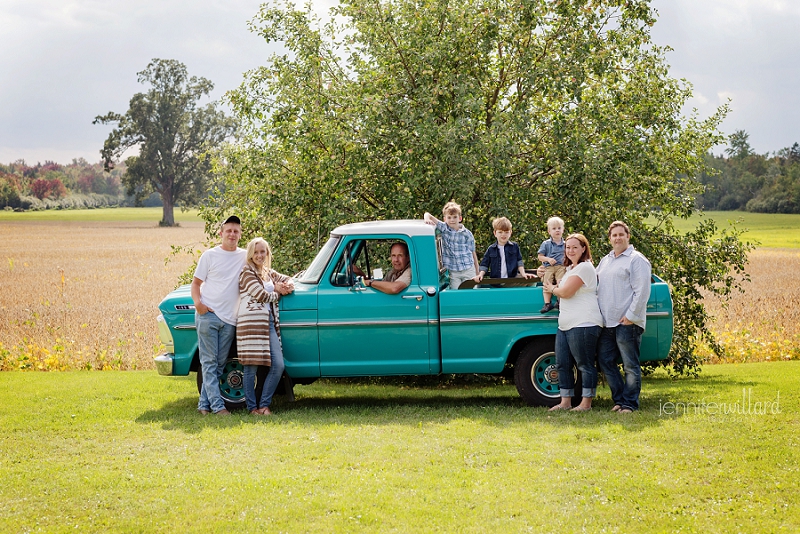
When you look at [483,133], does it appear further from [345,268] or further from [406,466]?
[406,466]

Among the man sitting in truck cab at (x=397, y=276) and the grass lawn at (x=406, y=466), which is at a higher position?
the man sitting in truck cab at (x=397, y=276)

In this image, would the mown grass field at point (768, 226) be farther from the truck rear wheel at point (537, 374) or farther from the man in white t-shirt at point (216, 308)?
the man in white t-shirt at point (216, 308)

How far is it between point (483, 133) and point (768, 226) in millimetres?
58316

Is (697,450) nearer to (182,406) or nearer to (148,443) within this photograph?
(148,443)

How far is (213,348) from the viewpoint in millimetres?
8570

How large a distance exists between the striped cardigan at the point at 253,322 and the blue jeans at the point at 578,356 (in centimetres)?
302

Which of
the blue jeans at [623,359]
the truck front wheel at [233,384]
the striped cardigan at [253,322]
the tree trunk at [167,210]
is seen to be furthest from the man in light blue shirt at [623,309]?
the tree trunk at [167,210]

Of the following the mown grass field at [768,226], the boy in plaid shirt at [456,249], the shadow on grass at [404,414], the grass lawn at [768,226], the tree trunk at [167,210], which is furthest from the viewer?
the tree trunk at [167,210]

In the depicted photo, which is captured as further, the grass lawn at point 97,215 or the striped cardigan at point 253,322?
the grass lawn at point 97,215

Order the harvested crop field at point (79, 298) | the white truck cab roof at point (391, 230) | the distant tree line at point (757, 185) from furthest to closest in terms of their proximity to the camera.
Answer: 1. the distant tree line at point (757, 185)
2. the harvested crop field at point (79, 298)
3. the white truck cab roof at point (391, 230)

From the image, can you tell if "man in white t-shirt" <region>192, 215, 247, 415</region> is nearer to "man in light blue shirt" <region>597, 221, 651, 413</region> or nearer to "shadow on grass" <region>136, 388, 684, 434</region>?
"shadow on grass" <region>136, 388, 684, 434</region>

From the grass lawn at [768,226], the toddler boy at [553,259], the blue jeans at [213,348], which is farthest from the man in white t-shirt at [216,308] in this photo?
the grass lawn at [768,226]

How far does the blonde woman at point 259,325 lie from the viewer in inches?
332

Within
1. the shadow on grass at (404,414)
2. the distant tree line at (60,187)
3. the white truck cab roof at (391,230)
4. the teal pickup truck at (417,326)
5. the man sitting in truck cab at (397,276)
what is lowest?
the shadow on grass at (404,414)
